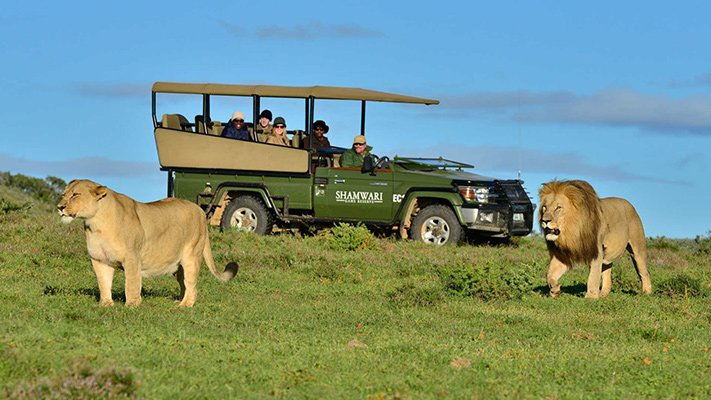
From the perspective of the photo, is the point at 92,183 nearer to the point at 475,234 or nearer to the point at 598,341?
the point at 598,341

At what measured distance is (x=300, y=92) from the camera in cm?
2192

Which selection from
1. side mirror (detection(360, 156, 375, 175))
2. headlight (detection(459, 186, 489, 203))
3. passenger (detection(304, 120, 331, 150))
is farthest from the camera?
passenger (detection(304, 120, 331, 150))

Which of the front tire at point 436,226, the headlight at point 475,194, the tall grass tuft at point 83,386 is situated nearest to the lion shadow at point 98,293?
the tall grass tuft at point 83,386

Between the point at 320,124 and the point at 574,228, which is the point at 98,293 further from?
the point at 320,124

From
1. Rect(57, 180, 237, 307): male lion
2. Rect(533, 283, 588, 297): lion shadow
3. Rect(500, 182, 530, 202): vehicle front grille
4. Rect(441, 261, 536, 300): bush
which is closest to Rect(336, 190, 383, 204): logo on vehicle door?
Rect(500, 182, 530, 202): vehicle front grille

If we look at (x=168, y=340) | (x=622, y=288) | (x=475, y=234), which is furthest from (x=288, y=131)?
(x=168, y=340)

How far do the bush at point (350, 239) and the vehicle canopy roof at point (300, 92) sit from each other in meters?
2.95

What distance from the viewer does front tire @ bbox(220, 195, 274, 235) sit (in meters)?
22.6

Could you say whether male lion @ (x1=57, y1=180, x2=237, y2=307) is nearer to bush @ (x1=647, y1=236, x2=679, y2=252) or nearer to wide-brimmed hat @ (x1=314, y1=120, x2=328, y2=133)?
wide-brimmed hat @ (x1=314, y1=120, x2=328, y2=133)

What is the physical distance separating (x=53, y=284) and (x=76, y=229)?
21.6 feet

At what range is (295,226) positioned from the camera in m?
22.9

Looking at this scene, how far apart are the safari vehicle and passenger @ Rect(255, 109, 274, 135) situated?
0.44 meters

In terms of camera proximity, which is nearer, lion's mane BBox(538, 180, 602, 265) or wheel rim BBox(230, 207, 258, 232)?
lion's mane BBox(538, 180, 602, 265)

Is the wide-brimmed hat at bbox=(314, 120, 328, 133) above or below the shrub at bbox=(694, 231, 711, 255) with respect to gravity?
above
